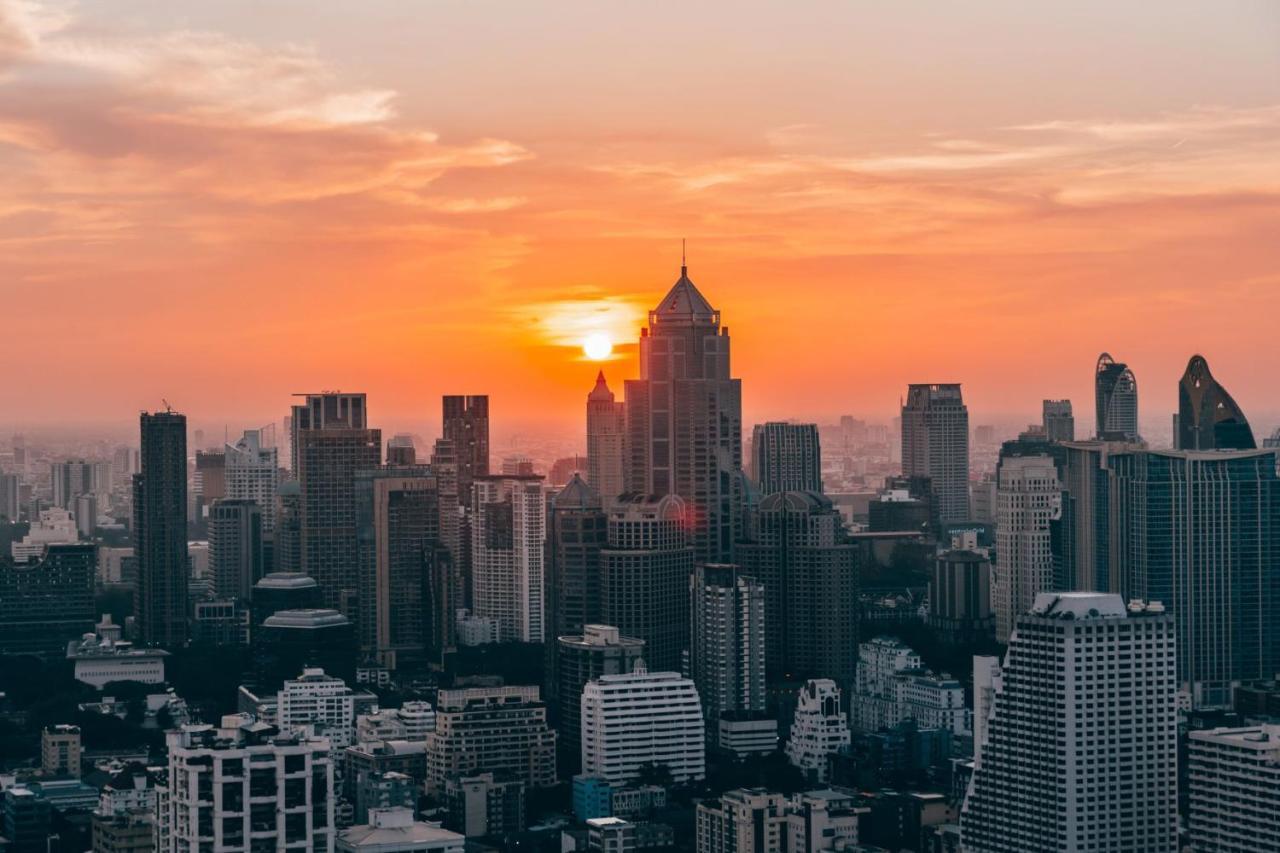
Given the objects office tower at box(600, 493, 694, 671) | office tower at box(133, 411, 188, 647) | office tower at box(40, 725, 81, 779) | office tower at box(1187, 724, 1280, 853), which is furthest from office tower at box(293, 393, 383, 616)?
office tower at box(1187, 724, 1280, 853)

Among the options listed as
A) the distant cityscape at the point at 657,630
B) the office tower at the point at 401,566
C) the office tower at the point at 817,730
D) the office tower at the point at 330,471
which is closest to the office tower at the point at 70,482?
the distant cityscape at the point at 657,630

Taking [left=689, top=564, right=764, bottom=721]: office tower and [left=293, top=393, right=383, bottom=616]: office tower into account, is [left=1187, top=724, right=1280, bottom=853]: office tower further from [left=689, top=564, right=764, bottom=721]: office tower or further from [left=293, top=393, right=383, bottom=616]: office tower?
[left=293, top=393, right=383, bottom=616]: office tower

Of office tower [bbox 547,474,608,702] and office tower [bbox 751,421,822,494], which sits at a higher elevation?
office tower [bbox 751,421,822,494]

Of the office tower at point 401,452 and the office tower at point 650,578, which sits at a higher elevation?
the office tower at point 401,452

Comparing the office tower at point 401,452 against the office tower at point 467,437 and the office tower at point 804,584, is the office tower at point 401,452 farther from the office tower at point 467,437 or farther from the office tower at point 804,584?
the office tower at point 804,584

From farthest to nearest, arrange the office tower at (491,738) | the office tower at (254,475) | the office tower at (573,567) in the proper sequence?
the office tower at (254,475)
the office tower at (573,567)
the office tower at (491,738)

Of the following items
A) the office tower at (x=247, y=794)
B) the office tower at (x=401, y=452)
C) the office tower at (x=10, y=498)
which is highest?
the office tower at (x=401, y=452)

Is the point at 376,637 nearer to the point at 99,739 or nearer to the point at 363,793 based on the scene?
the point at 99,739
